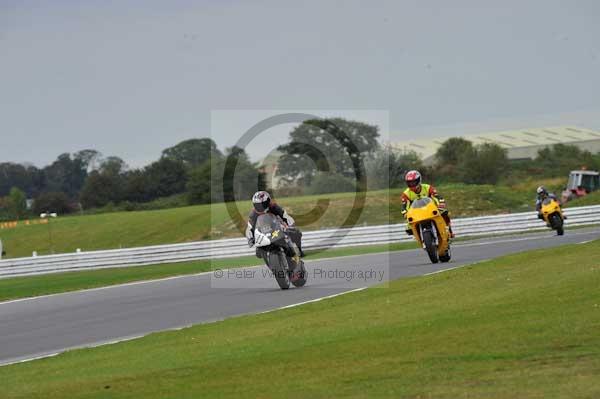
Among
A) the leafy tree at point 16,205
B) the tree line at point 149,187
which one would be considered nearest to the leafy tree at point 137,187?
the tree line at point 149,187

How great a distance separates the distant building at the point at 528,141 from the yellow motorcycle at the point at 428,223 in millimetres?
71157

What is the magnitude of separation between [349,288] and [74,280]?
15.8 meters

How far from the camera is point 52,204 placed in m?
87.6

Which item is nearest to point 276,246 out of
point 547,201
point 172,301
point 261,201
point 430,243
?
point 261,201

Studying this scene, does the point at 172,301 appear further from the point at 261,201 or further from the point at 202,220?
the point at 202,220

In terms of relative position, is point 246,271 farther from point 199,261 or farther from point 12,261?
point 12,261

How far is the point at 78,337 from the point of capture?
15148 mm

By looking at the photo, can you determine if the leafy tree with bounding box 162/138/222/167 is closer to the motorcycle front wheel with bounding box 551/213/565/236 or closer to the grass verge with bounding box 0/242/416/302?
the grass verge with bounding box 0/242/416/302

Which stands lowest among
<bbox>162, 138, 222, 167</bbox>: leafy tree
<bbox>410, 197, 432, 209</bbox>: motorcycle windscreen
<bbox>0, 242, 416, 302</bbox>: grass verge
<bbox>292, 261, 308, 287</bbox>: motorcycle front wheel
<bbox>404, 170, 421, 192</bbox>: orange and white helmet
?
<bbox>0, 242, 416, 302</bbox>: grass verge

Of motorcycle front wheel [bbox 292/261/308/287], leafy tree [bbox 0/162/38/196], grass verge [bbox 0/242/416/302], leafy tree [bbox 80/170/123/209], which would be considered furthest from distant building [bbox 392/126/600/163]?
motorcycle front wheel [bbox 292/261/308/287]

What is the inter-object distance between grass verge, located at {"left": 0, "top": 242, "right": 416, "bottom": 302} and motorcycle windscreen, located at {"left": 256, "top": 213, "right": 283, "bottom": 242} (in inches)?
382

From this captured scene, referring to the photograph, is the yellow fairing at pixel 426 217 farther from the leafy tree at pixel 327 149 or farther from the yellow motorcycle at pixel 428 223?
the leafy tree at pixel 327 149

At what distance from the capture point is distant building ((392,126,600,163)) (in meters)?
95.7

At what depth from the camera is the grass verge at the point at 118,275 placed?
1118 inches
